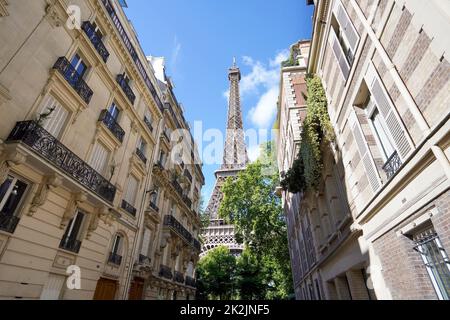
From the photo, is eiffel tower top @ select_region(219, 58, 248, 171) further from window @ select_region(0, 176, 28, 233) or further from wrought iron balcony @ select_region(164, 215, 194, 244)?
window @ select_region(0, 176, 28, 233)

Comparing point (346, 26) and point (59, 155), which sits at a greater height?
point (346, 26)

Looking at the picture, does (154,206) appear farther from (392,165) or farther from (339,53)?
(392,165)

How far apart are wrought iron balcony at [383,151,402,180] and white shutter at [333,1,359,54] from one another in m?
3.58

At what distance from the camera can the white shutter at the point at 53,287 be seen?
776 cm

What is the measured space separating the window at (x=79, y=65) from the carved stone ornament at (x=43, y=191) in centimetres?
473

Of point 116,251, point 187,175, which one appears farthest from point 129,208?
point 187,175

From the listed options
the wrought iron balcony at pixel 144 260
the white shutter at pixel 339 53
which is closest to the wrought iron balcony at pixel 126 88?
the wrought iron balcony at pixel 144 260

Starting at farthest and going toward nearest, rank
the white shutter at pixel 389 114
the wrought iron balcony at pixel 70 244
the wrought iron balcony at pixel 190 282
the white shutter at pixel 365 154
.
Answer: the wrought iron balcony at pixel 190 282
the wrought iron balcony at pixel 70 244
the white shutter at pixel 365 154
the white shutter at pixel 389 114

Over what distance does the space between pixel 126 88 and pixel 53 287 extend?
9.87 metres

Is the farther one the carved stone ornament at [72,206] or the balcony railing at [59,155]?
the carved stone ornament at [72,206]

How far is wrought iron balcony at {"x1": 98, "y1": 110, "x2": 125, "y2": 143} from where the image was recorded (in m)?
11.2

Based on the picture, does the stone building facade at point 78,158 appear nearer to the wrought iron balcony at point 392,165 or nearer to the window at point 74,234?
the window at point 74,234

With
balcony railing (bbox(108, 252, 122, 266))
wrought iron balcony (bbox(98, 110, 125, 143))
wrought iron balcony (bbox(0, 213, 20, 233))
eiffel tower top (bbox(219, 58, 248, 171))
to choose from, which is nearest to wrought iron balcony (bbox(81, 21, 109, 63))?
wrought iron balcony (bbox(98, 110, 125, 143))

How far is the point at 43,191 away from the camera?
759 centimetres
